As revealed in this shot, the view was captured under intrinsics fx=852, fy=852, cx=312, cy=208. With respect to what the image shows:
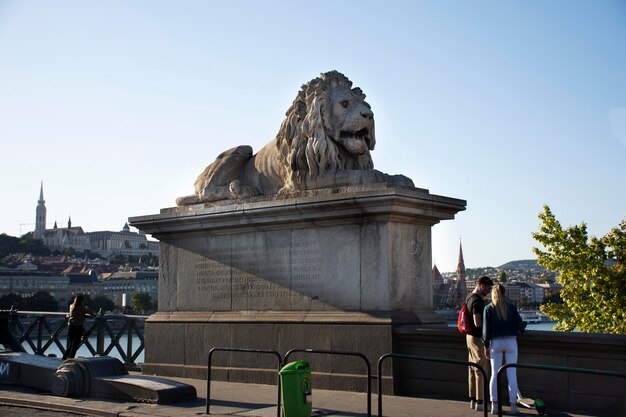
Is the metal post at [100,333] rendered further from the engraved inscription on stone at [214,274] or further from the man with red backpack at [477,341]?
the man with red backpack at [477,341]

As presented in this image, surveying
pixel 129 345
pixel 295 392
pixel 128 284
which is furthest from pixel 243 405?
pixel 128 284

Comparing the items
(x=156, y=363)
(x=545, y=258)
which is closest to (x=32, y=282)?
(x=545, y=258)

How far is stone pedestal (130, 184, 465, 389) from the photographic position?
1230 cm

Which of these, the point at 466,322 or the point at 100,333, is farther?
the point at 100,333

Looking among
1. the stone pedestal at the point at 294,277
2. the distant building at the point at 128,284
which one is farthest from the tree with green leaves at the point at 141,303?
the stone pedestal at the point at 294,277

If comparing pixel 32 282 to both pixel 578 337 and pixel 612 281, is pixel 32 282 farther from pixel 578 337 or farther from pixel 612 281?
pixel 578 337

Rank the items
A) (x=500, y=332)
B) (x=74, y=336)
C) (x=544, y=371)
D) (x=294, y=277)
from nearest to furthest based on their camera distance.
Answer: (x=500, y=332) → (x=544, y=371) → (x=294, y=277) → (x=74, y=336)

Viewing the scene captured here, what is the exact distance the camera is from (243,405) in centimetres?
1120

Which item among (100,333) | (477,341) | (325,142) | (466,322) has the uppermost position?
(325,142)

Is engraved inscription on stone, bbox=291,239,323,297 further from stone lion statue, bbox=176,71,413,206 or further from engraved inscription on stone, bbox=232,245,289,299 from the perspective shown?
stone lion statue, bbox=176,71,413,206

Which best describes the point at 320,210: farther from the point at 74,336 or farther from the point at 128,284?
the point at 128,284

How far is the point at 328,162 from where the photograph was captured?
13430mm

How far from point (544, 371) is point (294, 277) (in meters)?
4.24

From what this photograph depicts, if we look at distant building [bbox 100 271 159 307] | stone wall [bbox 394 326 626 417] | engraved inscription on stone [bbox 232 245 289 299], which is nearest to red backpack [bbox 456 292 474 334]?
stone wall [bbox 394 326 626 417]
